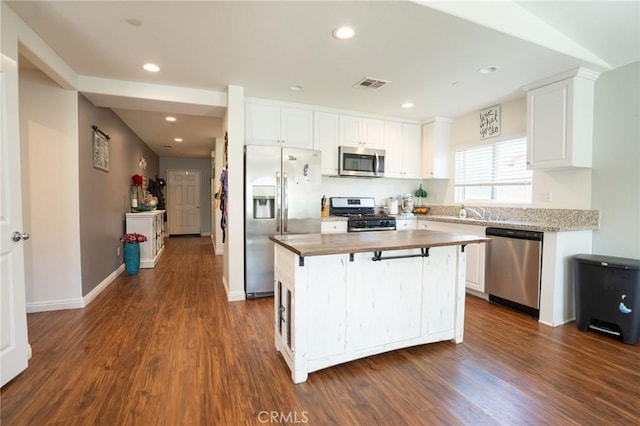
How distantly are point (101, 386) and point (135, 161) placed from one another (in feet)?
16.8

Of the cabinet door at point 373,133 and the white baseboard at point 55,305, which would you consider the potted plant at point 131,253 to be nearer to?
the white baseboard at point 55,305

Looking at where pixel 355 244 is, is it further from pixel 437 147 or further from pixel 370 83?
pixel 437 147

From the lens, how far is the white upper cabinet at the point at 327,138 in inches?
166

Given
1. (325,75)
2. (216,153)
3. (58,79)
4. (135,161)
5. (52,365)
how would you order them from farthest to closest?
(216,153) → (135,161) → (325,75) → (58,79) → (52,365)

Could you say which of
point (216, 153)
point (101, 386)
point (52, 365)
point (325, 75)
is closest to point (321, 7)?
point (325, 75)

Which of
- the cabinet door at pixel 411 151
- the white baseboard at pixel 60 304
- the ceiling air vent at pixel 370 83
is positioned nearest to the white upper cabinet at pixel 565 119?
the ceiling air vent at pixel 370 83

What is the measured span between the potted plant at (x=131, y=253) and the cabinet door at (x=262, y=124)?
2.57 metres

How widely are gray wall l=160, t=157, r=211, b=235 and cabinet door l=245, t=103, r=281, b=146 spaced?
6233 mm

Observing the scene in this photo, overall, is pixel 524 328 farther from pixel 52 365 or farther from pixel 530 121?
pixel 52 365

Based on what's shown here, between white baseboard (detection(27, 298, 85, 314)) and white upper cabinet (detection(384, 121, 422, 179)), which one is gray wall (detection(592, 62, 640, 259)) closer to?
white upper cabinet (detection(384, 121, 422, 179))

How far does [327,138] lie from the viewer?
4297 mm

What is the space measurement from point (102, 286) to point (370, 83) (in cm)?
415

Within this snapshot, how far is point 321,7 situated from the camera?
2.01 metres

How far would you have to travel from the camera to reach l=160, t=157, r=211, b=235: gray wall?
30.9ft
